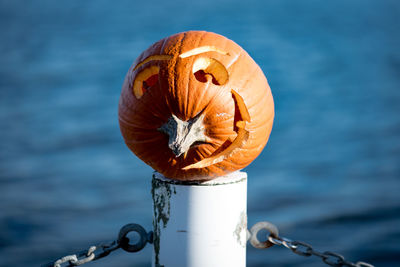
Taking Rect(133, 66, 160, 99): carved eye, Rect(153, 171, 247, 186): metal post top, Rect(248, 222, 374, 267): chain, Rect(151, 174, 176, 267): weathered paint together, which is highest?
Rect(133, 66, 160, 99): carved eye

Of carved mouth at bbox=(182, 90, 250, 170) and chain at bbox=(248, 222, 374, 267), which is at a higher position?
carved mouth at bbox=(182, 90, 250, 170)

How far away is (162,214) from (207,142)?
26cm

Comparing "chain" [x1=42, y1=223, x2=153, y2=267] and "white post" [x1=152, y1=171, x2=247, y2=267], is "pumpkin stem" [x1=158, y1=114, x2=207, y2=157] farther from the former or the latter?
"chain" [x1=42, y1=223, x2=153, y2=267]

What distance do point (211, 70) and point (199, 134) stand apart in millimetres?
194

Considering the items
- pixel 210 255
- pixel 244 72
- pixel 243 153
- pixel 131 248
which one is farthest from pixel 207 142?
A: pixel 131 248

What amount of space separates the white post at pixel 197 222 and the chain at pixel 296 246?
18 centimetres

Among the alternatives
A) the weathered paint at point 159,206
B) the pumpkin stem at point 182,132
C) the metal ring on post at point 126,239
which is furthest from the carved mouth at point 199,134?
the metal ring on post at point 126,239

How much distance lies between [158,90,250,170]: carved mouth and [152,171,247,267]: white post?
0.09 metres

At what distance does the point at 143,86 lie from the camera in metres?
1.40

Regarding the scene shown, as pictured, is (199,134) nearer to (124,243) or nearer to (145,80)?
(145,80)

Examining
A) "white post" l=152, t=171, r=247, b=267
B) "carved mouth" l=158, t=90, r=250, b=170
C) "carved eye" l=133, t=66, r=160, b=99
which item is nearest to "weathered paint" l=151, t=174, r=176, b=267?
"white post" l=152, t=171, r=247, b=267

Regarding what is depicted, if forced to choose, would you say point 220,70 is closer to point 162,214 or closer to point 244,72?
point 244,72

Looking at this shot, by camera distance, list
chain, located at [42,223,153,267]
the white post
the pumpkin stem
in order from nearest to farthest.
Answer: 1. the pumpkin stem
2. the white post
3. chain, located at [42,223,153,267]

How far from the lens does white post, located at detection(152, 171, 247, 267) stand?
134cm
